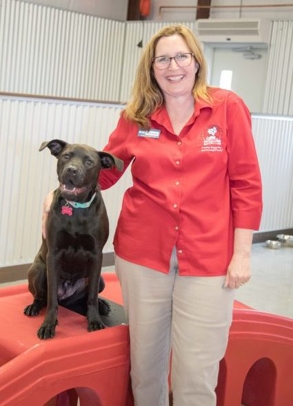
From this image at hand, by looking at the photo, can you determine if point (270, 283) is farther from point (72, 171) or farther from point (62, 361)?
point (72, 171)

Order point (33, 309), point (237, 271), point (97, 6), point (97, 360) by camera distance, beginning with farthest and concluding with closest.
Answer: point (97, 6), point (33, 309), point (97, 360), point (237, 271)

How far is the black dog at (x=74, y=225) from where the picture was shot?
1952 mm

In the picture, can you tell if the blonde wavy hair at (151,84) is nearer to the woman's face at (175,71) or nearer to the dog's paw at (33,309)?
the woman's face at (175,71)

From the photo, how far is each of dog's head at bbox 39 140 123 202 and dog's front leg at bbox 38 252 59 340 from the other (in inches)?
9.9

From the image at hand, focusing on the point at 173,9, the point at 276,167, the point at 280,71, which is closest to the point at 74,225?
the point at 276,167

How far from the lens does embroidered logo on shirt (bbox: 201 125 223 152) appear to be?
6.13ft

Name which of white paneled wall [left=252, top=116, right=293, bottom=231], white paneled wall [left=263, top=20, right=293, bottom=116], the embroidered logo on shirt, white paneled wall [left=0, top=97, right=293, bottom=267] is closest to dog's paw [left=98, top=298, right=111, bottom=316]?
the embroidered logo on shirt

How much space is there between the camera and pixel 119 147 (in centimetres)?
208

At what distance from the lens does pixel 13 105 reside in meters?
3.76

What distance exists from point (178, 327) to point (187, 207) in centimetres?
40

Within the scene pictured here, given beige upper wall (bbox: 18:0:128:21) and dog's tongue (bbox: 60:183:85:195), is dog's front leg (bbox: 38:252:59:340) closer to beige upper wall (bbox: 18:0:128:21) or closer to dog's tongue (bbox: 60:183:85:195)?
dog's tongue (bbox: 60:183:85:195)

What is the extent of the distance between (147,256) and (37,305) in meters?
0.58

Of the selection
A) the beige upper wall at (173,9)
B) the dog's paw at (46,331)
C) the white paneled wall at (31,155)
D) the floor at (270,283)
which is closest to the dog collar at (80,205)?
the dog's paw at (46,331)

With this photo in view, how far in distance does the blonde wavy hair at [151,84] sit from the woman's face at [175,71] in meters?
0.02
